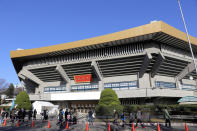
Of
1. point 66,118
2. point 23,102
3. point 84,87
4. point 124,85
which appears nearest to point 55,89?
point 84,87

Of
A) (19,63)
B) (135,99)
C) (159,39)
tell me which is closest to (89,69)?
(135,99)

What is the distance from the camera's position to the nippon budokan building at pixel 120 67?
33375mm

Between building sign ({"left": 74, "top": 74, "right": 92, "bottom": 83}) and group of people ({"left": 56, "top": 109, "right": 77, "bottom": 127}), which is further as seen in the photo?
building sign ({"left": 74, "top": 74, "right": 92, "bottom": 83})

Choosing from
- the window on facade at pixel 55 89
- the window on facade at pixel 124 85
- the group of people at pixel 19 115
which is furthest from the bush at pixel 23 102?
the window on facade at pixel 124 85

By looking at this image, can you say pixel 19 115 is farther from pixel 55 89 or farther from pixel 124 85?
pixel 55 89

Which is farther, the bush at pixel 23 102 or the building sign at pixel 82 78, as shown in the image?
the building sign at pixel 82 78

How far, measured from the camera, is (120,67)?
37.8 metres

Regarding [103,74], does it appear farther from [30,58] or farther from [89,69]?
[30,58]

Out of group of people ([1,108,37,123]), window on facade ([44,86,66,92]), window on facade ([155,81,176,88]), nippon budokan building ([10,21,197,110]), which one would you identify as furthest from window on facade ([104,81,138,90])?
group of people ([1,108,37,123])

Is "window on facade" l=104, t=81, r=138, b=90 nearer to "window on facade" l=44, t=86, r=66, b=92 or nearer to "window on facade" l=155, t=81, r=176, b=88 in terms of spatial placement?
"window on facade" l=155, t=81, r=176, b=88

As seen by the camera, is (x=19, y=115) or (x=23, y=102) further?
(x=23, y=102)

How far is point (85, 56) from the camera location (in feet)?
131

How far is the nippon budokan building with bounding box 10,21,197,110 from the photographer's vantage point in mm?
33375

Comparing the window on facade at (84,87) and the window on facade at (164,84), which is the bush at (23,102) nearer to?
the window on facade at (84,87)
